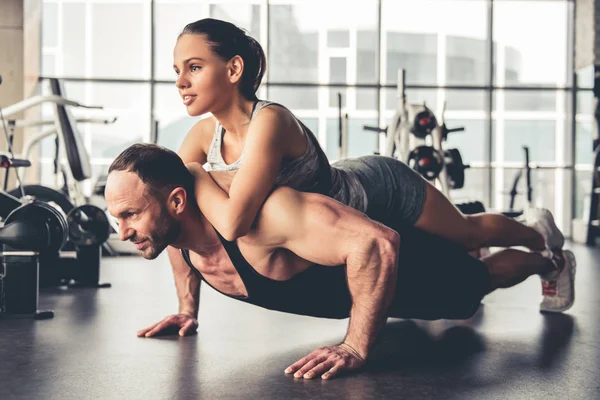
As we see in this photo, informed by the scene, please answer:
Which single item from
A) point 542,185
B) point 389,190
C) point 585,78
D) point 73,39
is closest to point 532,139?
point 542,185

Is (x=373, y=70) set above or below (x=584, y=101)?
above

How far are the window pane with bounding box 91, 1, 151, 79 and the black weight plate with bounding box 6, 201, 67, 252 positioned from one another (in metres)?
5.01

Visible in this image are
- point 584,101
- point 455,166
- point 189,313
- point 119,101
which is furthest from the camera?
Answer: point 584,101

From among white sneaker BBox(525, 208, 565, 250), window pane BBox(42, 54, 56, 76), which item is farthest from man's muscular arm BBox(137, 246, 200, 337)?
window pane BBox(42, 54, 56, 76)

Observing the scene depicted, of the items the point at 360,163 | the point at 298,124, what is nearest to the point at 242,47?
the point at 298,124

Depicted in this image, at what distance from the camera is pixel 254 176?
1534 millimetres

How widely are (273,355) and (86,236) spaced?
5.74ft

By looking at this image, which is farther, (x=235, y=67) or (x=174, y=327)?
(x=174, y=327)

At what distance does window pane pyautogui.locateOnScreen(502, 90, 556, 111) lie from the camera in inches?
304

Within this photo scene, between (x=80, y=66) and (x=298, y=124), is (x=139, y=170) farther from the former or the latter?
(x=80, y=66)

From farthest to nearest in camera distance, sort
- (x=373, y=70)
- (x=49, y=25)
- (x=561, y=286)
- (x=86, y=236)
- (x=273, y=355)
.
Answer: (x=373, y=70) < (x=49, y=25) < (x=86, y=236) < (x=561, y=286) < (x=273, y=355)

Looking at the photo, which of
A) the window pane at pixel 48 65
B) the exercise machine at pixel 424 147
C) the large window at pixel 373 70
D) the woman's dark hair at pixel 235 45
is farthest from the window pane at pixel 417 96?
the woman's dark hair at pixel 235 45

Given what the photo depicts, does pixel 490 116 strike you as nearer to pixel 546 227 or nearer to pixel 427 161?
pixel 427 161

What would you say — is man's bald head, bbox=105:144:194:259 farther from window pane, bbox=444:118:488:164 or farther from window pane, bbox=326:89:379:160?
window pane, bbox=444:118:488:164
